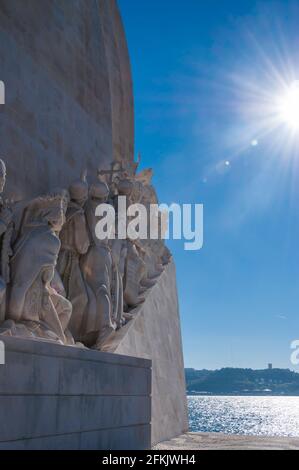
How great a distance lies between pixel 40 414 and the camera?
160 inches

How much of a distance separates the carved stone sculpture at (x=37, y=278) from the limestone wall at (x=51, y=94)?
0.64m

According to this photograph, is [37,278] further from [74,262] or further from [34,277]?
[74,262]

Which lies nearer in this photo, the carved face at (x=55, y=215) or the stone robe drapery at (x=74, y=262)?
the carved face at (x=55, y=215)

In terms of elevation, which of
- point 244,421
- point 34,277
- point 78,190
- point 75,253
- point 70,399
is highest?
point 78,190

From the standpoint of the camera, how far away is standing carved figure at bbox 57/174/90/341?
6.04 m

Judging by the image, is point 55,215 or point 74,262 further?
point 74,262

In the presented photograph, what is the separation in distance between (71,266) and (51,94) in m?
2.09

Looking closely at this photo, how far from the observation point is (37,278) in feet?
16.3

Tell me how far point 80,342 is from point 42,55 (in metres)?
3.25

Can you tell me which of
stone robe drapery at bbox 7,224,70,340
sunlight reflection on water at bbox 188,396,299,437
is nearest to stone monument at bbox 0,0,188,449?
stone robe drapery at bbox 7,224,70,340

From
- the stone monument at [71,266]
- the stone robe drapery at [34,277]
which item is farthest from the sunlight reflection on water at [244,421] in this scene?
the stone robe drapery at [34,277]

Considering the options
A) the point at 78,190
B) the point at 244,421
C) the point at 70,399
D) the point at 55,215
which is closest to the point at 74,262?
the point at 78,190

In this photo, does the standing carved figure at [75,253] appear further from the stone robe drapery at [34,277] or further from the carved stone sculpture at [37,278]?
the stone robe drapery at [34,277]

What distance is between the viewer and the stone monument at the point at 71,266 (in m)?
4.42
